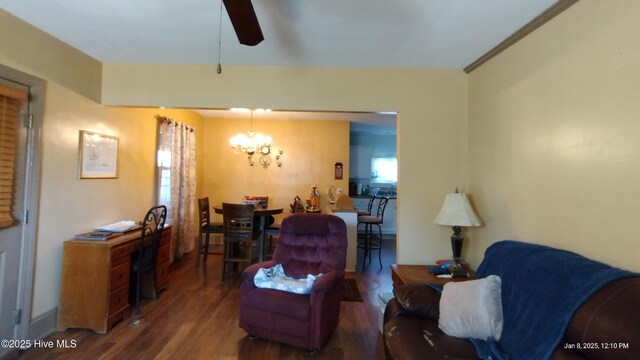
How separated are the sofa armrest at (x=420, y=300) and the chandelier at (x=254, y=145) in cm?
369

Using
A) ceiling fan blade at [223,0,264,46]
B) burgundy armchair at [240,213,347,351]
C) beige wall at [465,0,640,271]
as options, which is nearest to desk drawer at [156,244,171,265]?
burgundy armchair at [240,213,347,351]

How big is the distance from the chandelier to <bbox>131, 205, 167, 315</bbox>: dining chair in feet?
6.79

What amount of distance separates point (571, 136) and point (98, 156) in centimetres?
402

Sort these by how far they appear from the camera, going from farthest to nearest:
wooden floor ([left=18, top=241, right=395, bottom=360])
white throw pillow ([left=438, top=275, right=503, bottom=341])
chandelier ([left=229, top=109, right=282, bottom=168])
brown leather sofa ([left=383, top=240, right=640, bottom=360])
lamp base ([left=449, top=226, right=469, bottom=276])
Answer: chandelier ([left=229, top=109, right=282, bottom=168]) → lamp base ([left=449, top=226, right=469, bottom=276]) → wooden floor ([left=18, top=241, right=395, bottom=360]) → white throw pillow ([left=438, top=275, right=503, bottom=341]) → brown leather sofa ([left=383, top=240, right=640, bottom=360])

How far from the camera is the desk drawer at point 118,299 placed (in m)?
2.65

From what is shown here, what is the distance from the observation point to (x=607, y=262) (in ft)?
4.94

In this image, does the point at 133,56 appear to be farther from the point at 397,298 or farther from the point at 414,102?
the point at 397,298

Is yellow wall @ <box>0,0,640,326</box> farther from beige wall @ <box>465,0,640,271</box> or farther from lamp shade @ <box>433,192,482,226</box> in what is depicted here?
lamp shade @ <box>433,192,482,226</box>

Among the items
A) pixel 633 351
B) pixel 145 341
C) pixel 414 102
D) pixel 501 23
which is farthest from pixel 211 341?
pixel 501 23

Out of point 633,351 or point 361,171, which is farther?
point 361,171

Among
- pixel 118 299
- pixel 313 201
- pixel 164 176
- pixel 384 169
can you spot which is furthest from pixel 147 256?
pixel 384 169

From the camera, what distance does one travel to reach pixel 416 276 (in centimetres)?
246

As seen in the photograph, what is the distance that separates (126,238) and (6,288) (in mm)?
847

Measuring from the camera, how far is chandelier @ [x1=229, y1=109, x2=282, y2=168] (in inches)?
197
